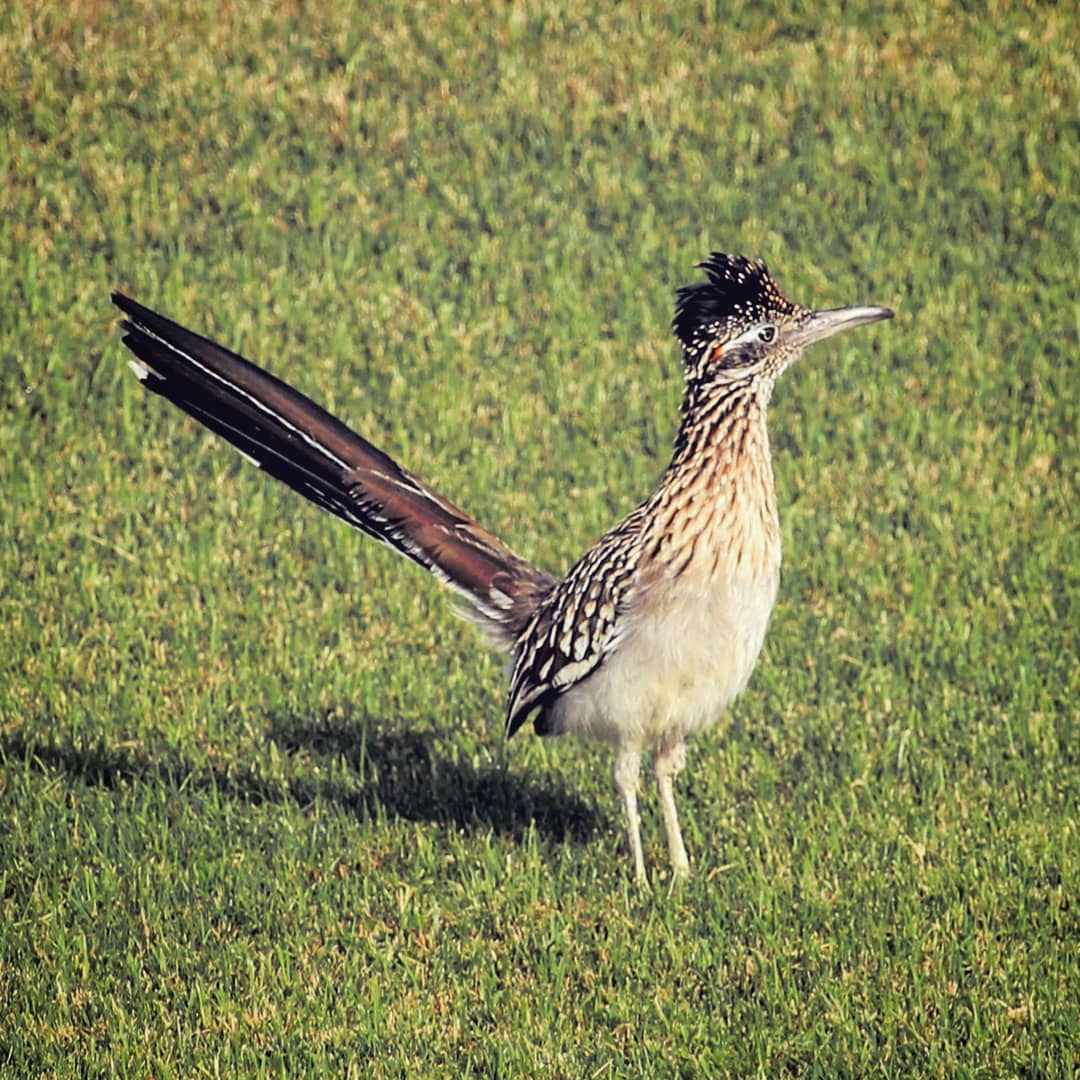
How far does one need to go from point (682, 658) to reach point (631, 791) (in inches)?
24.0

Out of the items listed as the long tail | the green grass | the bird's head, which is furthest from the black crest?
the green grass

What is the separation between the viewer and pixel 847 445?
31.3 feet

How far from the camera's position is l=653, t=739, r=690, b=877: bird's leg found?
634cm

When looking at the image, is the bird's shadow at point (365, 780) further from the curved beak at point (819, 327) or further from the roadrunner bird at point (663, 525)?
the curved beak at point (819, 327)

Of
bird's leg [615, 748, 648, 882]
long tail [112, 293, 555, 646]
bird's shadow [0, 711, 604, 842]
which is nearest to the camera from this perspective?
bird's leg [615, 748, 648, 882]

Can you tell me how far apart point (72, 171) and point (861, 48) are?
17.7 feet

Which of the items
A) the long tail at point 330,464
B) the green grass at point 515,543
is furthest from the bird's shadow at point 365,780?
the long tail at point 330,464

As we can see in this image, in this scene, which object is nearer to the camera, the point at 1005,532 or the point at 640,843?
the point at 640,843

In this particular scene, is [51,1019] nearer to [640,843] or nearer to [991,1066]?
[640,843]

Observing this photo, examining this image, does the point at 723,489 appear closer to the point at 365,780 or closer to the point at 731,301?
the point at 731,301

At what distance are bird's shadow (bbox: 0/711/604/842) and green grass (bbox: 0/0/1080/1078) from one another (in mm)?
22

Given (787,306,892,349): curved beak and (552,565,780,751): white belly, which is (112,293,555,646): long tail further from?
(787,306,892,349): curved beak

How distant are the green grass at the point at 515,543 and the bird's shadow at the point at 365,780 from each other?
22 millimetres

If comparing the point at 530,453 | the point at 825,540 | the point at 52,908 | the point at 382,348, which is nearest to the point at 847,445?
the point at 825,540
